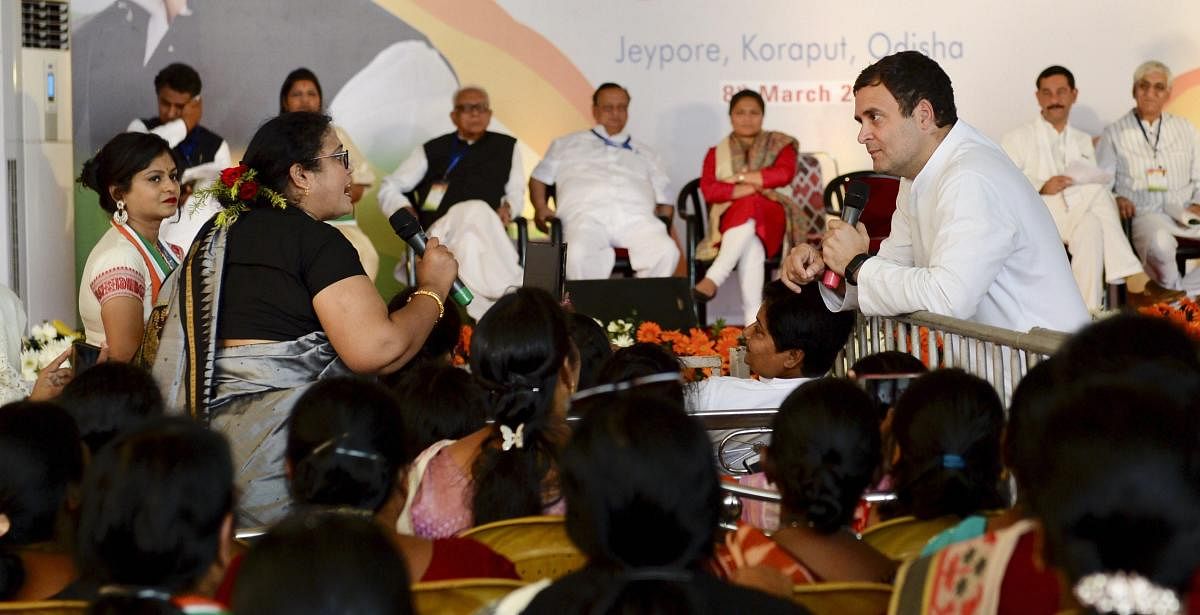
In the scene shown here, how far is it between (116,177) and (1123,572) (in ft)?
11.7

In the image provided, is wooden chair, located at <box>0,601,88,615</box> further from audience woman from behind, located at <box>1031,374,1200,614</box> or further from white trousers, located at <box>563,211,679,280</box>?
white trousers, located at <box>563,211,679,280</box>

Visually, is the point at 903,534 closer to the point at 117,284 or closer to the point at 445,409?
the point at 445,409

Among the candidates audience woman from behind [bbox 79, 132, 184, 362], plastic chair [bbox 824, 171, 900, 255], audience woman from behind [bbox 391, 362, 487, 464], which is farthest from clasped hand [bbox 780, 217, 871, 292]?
plastic chair [bbox 824, 171, 900, 255]

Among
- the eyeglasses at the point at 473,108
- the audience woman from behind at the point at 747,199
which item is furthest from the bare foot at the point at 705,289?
the eyeglasses at the point at 473,108

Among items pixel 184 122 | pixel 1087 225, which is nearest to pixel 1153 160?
pixel 1087 225

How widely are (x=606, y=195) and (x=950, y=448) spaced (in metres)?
6.12

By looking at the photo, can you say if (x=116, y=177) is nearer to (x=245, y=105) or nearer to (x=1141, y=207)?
(x=245, y=105)

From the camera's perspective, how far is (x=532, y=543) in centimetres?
213

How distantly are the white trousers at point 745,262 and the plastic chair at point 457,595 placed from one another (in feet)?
20.2

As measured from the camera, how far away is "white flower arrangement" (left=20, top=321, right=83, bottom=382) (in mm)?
5129

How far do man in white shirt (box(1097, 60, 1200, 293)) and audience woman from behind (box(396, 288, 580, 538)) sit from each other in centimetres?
666

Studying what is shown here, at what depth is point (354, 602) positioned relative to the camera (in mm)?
1337

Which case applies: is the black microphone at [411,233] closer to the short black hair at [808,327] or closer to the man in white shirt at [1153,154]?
the short black hair at [808,327]

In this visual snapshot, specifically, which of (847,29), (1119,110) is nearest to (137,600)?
(847,29)
